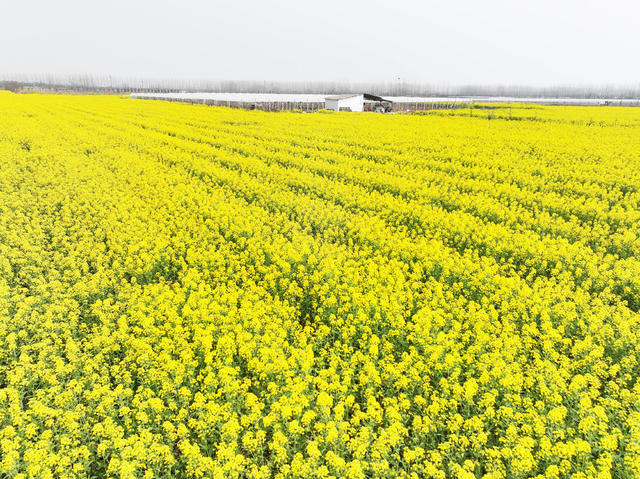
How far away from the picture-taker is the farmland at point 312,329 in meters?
4.72

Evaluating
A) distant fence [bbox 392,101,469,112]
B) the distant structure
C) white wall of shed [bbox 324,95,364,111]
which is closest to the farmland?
white wall of shed [bbox 324,95,364,111]

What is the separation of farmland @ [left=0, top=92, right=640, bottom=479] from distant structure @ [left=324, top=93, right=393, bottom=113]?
1928 inches

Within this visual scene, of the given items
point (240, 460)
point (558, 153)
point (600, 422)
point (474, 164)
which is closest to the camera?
point (240, 460)

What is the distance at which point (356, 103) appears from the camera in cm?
6625

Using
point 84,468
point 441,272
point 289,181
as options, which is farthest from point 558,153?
point 84,468

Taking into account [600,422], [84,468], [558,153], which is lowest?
[84,468]

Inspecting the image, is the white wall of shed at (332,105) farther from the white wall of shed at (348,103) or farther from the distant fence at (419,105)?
the distant fence at (419,105)

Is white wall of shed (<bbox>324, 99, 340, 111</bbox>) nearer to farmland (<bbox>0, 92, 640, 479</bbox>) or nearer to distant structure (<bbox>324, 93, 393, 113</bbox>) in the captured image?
distant structure (<bbox>324, 93, 393, 113</bbox>)

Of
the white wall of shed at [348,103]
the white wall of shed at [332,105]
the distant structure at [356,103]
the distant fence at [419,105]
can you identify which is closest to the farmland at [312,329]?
the white wall of shed at [332,105]

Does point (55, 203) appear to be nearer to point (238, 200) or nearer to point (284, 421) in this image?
point (238, 200)

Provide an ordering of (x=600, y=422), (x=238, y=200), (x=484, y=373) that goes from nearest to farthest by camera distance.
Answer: (x=600, y=422), (x=484, y=373), (x=238, y=200)

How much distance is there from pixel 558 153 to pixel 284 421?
79.7ft

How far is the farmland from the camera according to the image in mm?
4719

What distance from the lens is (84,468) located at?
14.8 feet
